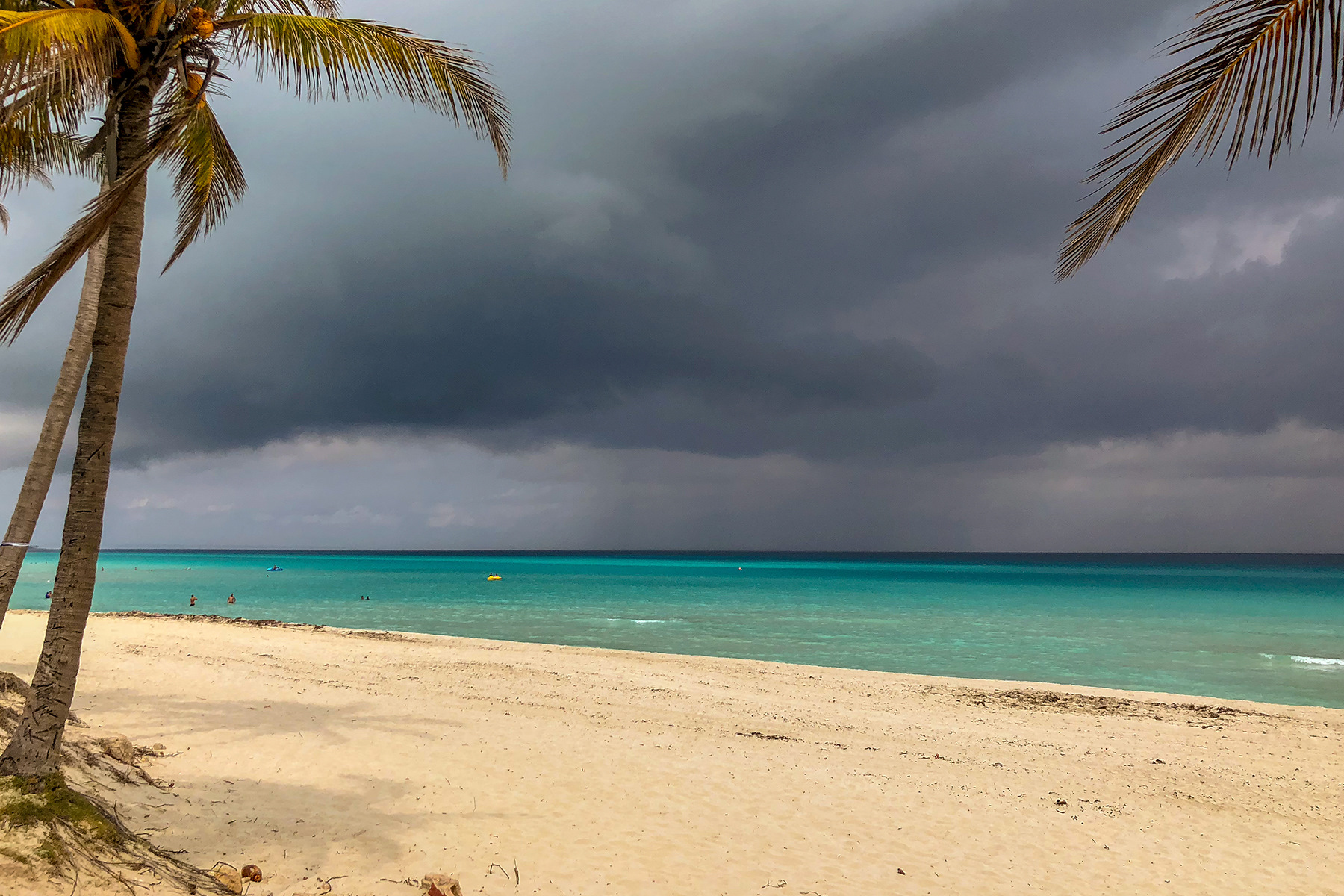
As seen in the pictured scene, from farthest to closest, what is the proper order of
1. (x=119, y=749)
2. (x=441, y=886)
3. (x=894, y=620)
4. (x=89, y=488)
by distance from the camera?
(x=894, y=620) < (x=119, y=749) < (x=441, y=886) < (x=89, y=488)

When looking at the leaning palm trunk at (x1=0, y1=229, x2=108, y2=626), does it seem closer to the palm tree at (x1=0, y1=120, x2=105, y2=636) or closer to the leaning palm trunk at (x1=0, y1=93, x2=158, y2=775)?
the palm tree at (x1=0, y1=120, x2=105, y2=636)

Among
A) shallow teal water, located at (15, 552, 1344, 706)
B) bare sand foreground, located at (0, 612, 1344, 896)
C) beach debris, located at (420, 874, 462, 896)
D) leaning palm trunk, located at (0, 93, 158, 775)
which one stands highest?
leaning palm trunk, located at (0, 93, 158, 775)

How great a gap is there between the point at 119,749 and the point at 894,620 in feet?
127

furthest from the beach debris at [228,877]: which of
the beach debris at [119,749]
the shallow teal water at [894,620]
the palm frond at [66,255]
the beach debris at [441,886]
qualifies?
the shallow teal water at [894,620]

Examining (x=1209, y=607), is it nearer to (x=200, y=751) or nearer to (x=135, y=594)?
(x=200, y=751)

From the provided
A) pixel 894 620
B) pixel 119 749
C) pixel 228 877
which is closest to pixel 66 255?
pixel 228 877

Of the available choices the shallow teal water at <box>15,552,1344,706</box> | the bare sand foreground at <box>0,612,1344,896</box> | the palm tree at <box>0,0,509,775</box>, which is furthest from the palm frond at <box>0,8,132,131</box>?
the shallow teal water at <box>15,552,1344,706</box>

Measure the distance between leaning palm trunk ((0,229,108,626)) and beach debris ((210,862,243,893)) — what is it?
444cm

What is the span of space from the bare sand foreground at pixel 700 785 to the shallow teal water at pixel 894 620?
30.4 ft

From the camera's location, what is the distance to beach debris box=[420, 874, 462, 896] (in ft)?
17.7

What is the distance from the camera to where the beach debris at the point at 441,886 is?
17.7ft

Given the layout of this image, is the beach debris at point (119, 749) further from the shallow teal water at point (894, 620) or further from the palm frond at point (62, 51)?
the shallow teal water at point (894, 620)

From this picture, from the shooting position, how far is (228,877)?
5.29m

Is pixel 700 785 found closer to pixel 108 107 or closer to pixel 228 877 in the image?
pixel 228 877
